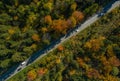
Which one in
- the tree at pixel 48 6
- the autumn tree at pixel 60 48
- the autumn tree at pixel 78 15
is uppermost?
the tree at pixel 48 6

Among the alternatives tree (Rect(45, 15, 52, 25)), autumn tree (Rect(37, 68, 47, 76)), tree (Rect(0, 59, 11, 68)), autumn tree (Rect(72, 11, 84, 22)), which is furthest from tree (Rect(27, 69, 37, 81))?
autumn tree (Rect(72, 11, 84, 22))

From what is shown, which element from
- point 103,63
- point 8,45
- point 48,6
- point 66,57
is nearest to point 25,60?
point 8,45

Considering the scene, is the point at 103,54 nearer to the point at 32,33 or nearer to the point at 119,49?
the point at 119,49

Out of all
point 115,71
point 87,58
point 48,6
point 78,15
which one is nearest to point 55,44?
point 87,58

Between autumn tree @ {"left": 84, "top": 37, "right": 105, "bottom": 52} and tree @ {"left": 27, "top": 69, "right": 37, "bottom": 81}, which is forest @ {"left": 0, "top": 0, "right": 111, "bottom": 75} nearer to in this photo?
tree @ {"left": 27, "top": 69, "right": 37, "bottom": 81}

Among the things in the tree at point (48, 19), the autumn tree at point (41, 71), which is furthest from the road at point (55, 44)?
the tree at point (48, 19)

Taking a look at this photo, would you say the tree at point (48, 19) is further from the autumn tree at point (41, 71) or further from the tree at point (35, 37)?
the autumn tree at point (41, 71)
